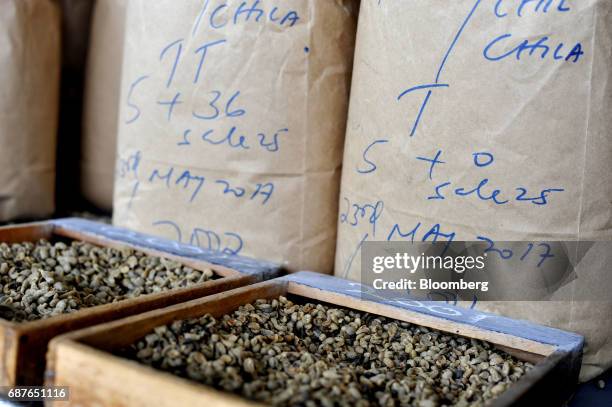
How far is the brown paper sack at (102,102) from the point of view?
158 cm

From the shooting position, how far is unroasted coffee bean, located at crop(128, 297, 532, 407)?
0.76m

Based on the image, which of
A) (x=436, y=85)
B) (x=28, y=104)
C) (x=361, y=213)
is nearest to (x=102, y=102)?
(x=28, y=104)

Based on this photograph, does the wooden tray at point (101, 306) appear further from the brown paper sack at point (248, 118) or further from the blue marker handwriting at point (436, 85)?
the blue marker handwriting at point (436, 85)

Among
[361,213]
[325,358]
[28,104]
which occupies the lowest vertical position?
[325,358]

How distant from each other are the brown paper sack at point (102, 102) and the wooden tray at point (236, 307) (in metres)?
0.72

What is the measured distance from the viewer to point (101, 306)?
894 millimetres

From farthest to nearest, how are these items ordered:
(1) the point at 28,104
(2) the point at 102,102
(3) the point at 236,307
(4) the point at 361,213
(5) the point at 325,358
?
(2) the point at 102,102, (1) the point at 28,104, (4) the point at 361,213, (3) the point at 236,307, (5) the point at 325,358

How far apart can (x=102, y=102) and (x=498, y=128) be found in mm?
1048

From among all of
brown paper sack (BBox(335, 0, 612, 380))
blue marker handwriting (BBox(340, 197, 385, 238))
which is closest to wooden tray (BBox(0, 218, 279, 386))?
blue marker handwriting (BBox(340, 197, 385, 238))

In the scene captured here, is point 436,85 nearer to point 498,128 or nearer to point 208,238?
point 498,128

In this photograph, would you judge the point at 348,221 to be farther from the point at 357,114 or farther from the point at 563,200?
the point at 563,200

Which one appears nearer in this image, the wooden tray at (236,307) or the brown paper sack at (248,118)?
the wooden tray at (236,307)

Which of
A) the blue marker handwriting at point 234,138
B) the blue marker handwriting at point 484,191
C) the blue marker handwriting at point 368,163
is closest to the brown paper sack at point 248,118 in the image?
the blue marker handwriting at point 234,138

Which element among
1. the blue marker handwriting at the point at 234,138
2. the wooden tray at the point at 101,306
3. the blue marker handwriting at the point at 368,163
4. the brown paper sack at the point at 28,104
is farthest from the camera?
the brown paper sack at the point at 28,104
